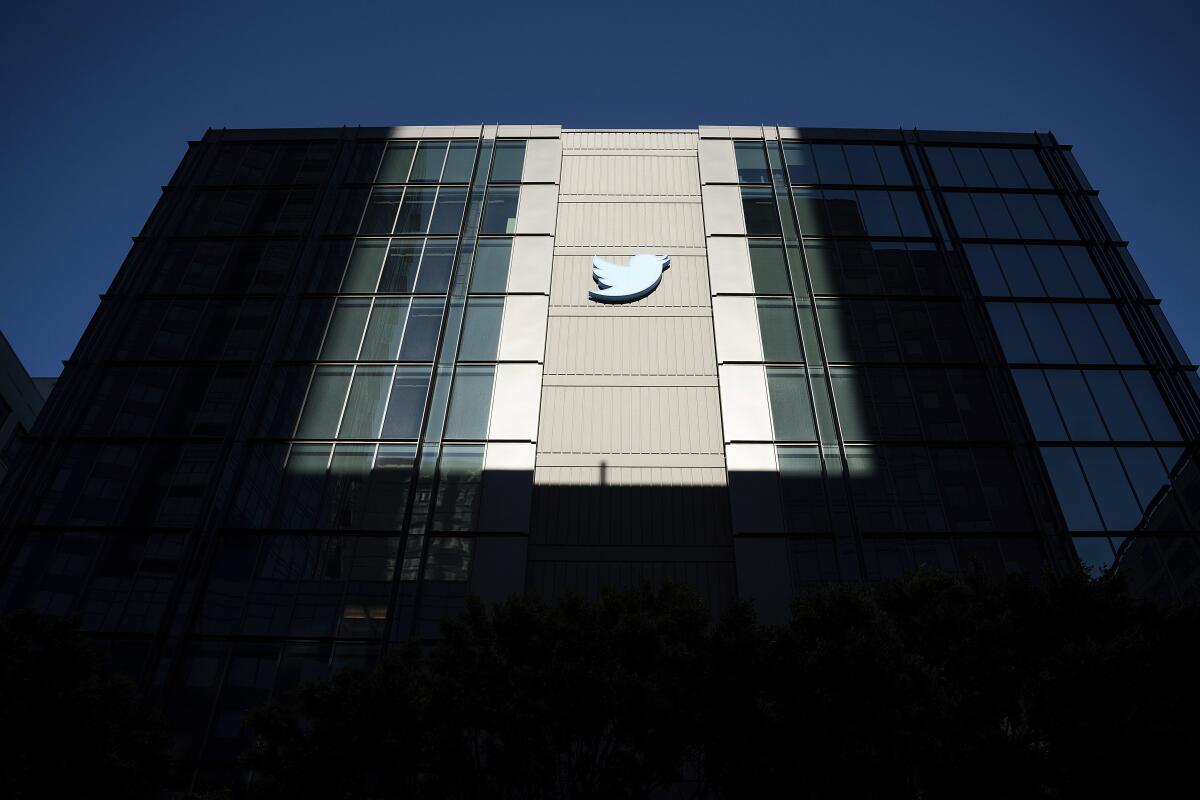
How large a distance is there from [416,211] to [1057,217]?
93.9 feet

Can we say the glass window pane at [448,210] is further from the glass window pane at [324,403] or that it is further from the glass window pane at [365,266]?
the glass window pane at [324,403]

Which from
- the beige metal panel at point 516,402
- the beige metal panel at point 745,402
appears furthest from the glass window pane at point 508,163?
the beige metal panel at point 745,402

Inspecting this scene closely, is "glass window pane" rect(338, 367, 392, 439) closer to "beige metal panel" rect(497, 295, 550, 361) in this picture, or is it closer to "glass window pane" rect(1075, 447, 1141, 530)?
"beige metal panel" rect(497, 295, 550, 361)

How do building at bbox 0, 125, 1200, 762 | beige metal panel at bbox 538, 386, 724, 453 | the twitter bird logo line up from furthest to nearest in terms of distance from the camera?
the twitter bird logo, beige metal panel at bbox 538, 386, 724, 453, building at bbox 0, 125, 1200, 762

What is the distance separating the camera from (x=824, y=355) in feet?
108

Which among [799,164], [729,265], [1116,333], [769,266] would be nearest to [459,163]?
[729,265]

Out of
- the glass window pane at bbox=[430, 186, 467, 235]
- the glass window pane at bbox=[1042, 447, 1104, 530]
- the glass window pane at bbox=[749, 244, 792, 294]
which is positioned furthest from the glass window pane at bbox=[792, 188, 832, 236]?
the glass window pane at bbox=[430, 186, 467, 235]

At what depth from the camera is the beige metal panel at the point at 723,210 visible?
125ft

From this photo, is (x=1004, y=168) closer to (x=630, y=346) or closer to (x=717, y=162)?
(x=717, y=162)

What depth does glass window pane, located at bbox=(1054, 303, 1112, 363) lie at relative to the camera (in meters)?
33.2

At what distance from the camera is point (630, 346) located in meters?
34.4

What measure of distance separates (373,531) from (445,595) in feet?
11.2

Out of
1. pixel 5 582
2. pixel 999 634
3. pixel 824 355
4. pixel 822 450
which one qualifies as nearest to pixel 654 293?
pixel 824 355

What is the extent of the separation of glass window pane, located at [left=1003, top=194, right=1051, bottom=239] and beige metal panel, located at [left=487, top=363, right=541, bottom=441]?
22.3 m
